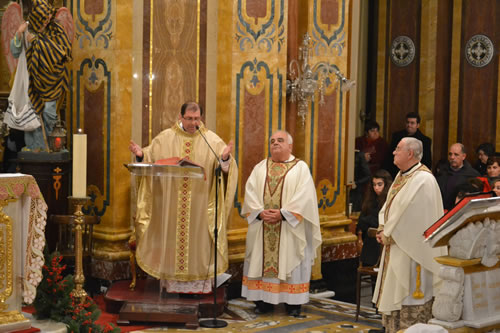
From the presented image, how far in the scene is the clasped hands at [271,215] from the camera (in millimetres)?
8227

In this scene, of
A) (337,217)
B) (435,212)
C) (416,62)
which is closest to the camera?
(435,212)

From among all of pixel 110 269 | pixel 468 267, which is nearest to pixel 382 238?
pixel 468 267

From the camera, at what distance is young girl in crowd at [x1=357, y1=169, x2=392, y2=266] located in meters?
8.27

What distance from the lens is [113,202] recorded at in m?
8.80

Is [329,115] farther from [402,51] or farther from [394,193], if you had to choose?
[402,51]

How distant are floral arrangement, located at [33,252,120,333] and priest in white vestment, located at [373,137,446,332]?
2306 millimetres

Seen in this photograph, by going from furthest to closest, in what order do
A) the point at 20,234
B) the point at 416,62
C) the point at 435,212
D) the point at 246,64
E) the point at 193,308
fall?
the point at 416,62
the point at 246,64
the point at 193,308
the point at 435,212
the point at 20,234

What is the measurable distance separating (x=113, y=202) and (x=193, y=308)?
1.54 meters

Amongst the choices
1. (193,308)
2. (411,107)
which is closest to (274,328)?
(193,308)

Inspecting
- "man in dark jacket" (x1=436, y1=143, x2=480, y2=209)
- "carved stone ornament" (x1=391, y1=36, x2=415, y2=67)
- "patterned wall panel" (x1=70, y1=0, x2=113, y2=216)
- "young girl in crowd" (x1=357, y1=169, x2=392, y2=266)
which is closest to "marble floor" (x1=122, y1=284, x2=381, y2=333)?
"young girl in crowd" (x1=357, y1=169, x2=392, y2=266)

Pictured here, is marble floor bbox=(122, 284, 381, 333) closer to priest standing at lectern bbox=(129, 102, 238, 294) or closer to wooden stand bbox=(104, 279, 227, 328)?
wooden stand bbox=(104, 279, 227, 328)

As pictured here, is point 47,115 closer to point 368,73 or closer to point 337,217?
point 337,217

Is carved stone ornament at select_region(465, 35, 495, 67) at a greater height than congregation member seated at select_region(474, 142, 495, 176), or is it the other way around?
carved stone ornament at select_region(465, 35, 495, 67)

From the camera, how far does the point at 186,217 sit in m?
8.33
